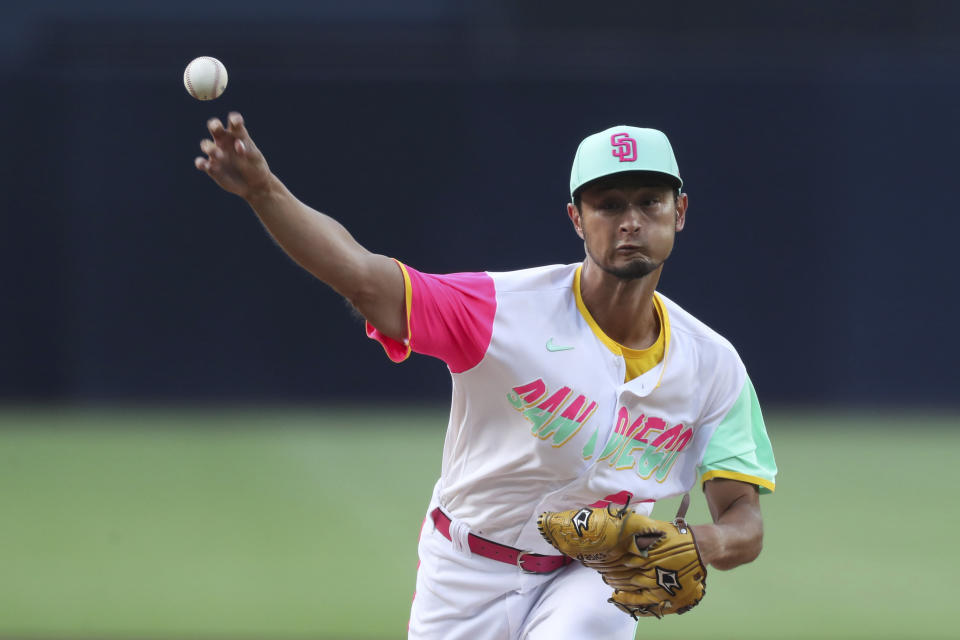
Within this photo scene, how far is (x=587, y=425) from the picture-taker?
3.52 metres

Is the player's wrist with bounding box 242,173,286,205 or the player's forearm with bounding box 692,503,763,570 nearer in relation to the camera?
the player's wrist with bounding box 242,173,286,205

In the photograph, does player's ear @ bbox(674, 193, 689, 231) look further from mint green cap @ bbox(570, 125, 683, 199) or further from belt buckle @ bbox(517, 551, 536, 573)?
belt buckle @ bbox(517, 551, 536, 573)

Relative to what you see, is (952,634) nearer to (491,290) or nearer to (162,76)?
(491,290)

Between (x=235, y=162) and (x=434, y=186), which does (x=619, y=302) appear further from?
(x=434, y=186)

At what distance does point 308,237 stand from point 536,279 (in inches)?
35.1

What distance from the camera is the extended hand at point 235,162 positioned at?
9.35 feet

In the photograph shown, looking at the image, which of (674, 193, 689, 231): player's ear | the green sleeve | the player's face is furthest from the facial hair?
the green sleeve

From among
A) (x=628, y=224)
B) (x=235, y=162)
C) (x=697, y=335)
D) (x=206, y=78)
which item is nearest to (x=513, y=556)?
(x=697, y=335)

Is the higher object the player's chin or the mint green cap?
the mint green cap

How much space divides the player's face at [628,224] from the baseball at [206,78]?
→ 44.5 inches

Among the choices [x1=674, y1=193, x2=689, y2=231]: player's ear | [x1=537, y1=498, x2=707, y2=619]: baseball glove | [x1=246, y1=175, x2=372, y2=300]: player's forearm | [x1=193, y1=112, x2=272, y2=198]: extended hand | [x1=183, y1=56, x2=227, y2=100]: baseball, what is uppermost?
[x1=183, y1=56, x2=227, y2=100]: baseball

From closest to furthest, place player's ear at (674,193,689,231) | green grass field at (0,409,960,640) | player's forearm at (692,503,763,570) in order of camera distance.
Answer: player's forearm at (692,503,763,570)
player's ear at (674,193,689,231)
green grass field at (0,409,960,640)

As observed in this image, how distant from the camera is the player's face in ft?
11.5

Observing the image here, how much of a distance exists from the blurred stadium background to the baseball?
9127 mm
